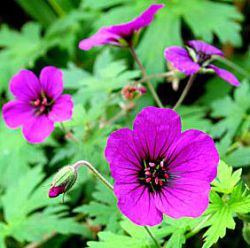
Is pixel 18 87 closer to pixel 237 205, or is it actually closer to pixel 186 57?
pixel 186 57

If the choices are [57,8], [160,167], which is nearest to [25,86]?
[160,167]

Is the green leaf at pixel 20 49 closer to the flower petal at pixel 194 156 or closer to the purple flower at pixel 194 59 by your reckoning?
the purple flower at pixel 194 59

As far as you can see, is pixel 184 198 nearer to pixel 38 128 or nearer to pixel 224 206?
pixel 224 206

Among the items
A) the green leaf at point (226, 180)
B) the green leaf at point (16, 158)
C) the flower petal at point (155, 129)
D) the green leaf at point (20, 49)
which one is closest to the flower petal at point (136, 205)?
the flower petal at point (155, 129)

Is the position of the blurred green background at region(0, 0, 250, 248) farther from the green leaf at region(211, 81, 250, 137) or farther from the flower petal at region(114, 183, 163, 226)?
the flower petal at region(114, 183, 163, 226)

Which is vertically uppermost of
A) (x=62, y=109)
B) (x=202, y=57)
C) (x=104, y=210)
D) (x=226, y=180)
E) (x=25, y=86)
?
(x=25, y=86)
